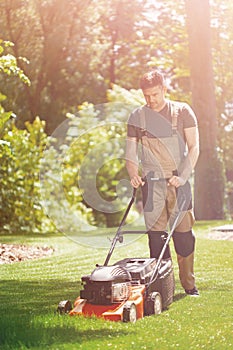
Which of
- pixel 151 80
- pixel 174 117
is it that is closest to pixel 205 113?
pixel 174 117

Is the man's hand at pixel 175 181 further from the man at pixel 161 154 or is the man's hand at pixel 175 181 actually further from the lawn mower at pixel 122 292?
the lawn mower at pixel 122 292

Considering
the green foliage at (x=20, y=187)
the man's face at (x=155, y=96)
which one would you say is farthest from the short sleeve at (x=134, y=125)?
the green foliage at (x=20, y=187)

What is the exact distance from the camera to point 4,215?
14609mm

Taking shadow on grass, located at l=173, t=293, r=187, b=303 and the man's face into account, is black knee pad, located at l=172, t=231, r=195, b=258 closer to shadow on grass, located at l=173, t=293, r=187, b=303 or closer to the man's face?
shadow on grass, located at l=173, t=293, r=187, b=303

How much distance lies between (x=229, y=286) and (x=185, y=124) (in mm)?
1957

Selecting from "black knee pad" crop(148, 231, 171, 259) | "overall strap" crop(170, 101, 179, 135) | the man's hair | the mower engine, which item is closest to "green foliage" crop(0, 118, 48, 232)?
"black knee pad" crop(148, 231, 171, 259)

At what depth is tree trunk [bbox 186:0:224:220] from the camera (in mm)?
17031

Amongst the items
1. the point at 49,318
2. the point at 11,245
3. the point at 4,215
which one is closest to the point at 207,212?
the point at 4,215

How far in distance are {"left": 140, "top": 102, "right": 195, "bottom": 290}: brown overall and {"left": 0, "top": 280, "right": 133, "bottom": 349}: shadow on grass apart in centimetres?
106

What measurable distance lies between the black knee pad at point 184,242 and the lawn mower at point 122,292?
607mm

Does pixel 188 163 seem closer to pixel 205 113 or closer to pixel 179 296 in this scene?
pixel 179 296

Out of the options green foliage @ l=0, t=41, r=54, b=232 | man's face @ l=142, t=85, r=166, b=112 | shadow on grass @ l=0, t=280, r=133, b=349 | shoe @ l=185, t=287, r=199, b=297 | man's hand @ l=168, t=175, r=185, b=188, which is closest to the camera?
shadow on grass @ l=0, t=280, r=133, b=349

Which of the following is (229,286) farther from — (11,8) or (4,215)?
(11,8)

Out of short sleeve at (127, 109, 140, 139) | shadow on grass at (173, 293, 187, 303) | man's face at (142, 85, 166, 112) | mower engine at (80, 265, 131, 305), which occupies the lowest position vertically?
shadow on grass at (173, 293, 187, 303)
